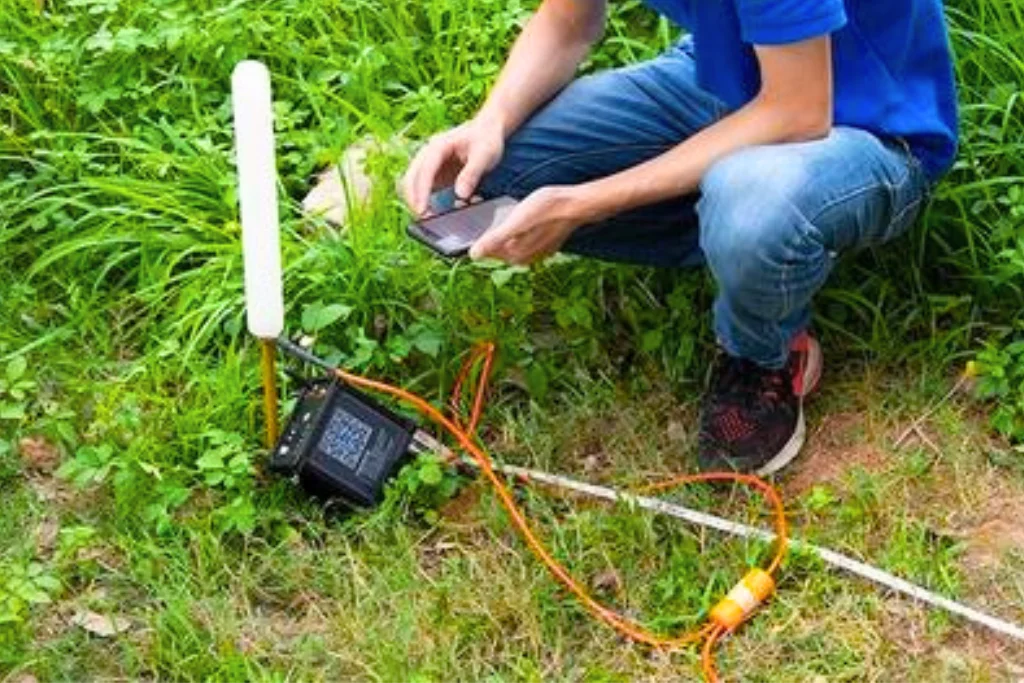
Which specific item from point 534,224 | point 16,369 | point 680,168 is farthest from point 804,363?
point 16,369

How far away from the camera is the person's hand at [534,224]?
284cm

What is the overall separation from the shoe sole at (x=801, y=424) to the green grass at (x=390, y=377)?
0.04 metres

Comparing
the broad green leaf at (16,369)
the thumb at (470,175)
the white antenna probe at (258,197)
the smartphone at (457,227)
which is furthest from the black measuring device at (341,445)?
the broad green leaf at (16,369)

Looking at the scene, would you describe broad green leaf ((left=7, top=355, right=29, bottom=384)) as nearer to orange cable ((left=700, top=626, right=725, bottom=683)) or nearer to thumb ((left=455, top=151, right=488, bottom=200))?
thumb ((left=455, top=151, right=488, bottom=200))

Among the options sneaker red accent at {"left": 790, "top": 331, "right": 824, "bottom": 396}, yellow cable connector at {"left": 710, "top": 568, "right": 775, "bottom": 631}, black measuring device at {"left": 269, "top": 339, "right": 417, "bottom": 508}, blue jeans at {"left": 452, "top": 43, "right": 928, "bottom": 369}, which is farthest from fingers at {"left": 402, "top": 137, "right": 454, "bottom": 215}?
yellow cable connector at {"left": 710, "top": 568, "right": 775, "bottom": 631}

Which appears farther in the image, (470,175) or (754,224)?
(470,175)

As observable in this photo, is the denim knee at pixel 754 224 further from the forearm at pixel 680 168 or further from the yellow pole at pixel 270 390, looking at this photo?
the yellow pole at pixel 270 390

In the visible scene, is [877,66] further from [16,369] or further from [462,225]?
[16,369]

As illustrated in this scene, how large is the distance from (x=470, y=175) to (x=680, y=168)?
390 mm

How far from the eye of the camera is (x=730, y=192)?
2.76 meters

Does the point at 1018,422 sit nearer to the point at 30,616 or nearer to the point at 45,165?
the point at 30,616

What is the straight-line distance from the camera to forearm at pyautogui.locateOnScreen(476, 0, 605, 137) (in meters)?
3.16

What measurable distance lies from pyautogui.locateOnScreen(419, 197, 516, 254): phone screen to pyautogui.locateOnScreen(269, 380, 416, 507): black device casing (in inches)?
11.0

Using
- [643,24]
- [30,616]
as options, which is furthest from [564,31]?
[30,616]
